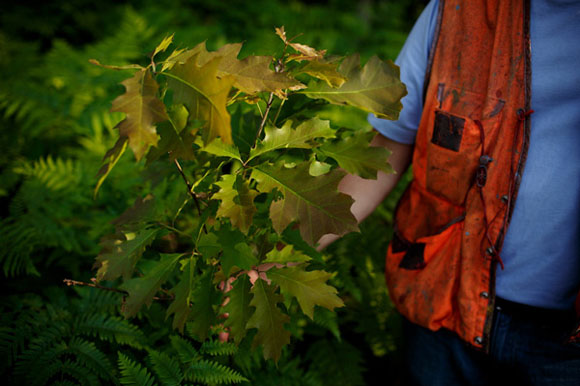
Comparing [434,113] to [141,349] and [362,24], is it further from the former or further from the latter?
[362,24]

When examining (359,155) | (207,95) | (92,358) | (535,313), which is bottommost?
(92,358)

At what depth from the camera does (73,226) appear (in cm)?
179

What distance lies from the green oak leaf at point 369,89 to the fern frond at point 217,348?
72 cm

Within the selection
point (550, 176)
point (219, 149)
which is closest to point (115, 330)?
point (219, 149)

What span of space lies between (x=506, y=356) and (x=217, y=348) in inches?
32.8

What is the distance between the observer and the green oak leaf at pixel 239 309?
77cm

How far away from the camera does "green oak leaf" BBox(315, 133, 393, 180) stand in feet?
2.42

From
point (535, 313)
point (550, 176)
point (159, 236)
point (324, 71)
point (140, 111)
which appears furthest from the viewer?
point (535, 313)

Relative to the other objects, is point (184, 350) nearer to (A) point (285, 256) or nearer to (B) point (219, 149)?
(A) point (285, 256)

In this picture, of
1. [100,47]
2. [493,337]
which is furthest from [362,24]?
[493,337]

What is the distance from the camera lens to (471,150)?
1.03 meters

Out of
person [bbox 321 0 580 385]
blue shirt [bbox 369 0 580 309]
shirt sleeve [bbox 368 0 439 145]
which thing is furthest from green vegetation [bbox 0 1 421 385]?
blue shirt [bbox 369 0 580 309]

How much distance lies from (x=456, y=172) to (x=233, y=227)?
0.67 metres

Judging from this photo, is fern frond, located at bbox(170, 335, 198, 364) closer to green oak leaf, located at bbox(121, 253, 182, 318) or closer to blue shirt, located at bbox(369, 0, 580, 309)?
green oak leaf, located at bbox(121, 253, 182, 318)
